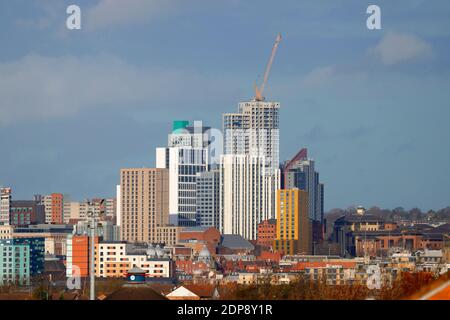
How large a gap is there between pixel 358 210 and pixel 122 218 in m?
19.4

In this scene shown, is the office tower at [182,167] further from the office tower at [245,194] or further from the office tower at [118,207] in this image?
the office tower at [118,207]

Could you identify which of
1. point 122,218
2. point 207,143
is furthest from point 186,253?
point 207,143

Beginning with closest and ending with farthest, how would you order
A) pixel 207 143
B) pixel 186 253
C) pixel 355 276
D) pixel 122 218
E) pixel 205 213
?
pixel 355 276, pixel 186 253, pixel 122 218, pixel 205 213, pixel 207 143

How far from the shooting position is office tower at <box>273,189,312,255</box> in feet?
302

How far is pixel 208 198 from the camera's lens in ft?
376

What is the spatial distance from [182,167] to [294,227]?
→ 23307 mm

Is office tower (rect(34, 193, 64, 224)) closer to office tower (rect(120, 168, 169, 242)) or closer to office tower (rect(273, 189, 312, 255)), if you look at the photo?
office tower (rect(120, 168, 169, 242))

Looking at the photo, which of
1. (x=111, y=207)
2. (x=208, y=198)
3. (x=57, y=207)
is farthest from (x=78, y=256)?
(x=208, y=198)

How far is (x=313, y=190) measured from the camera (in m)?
107

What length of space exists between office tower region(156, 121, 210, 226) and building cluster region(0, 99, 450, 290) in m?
0.08

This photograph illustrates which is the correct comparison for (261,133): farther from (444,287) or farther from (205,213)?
(444,287)

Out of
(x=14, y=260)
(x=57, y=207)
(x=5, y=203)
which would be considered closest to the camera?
(x=14, y=260)

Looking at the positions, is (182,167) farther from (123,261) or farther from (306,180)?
(123,261)

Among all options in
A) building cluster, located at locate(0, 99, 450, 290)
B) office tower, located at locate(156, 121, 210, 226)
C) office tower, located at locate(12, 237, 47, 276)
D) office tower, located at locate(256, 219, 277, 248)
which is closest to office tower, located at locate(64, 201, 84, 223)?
building cluster, located at locate(0, 99, 450, 290)
